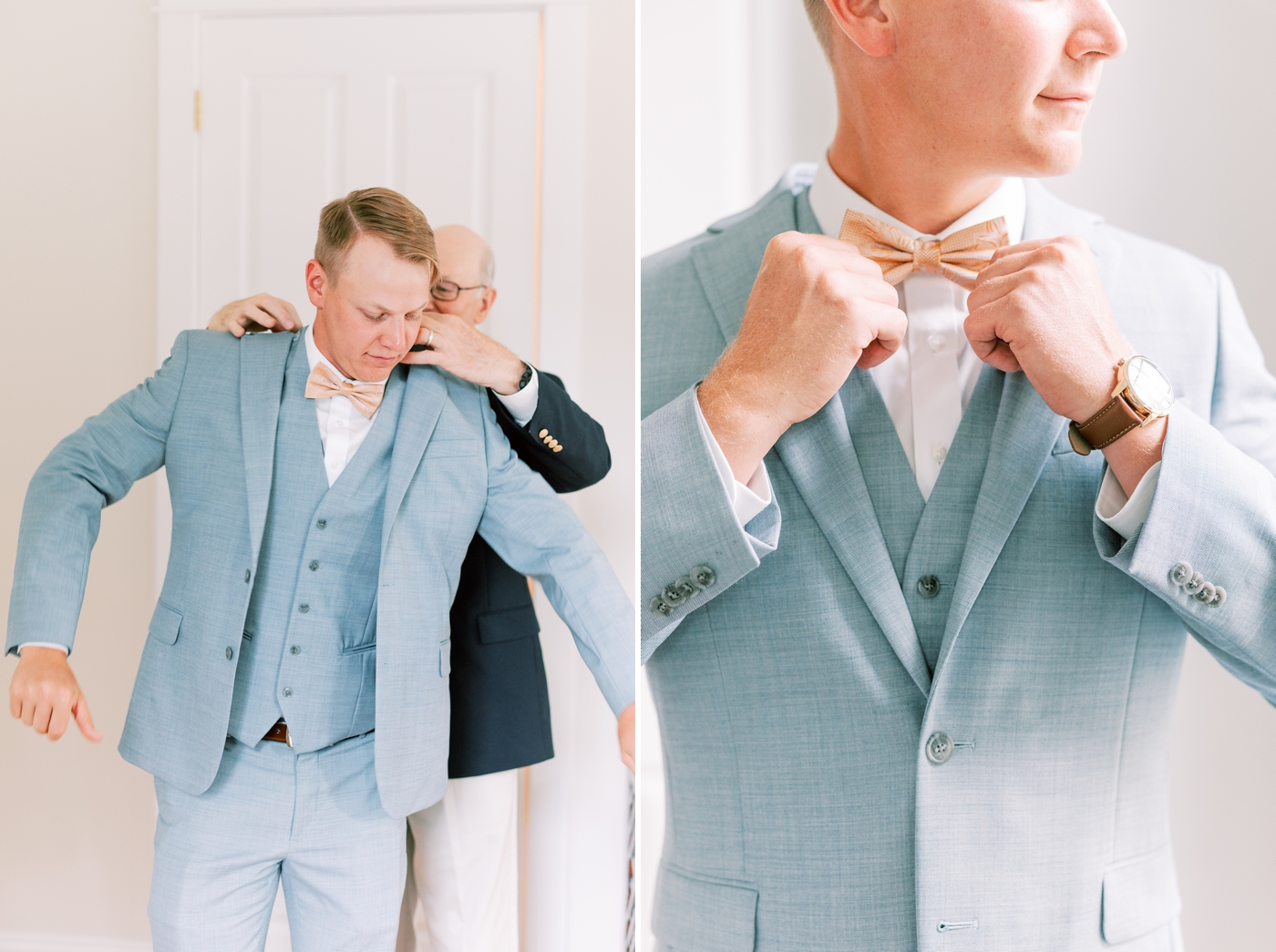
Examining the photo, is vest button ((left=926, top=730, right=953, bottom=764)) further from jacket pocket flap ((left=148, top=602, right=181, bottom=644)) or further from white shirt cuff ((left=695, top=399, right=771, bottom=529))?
jacket pocket flap ((left=148, top=602, right=181, bottom=644))

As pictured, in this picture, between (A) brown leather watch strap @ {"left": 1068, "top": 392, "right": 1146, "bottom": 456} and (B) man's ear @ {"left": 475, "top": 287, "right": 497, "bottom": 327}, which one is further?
(B) man's ear @ {"left": 475, "top": 287, "right": 497, "bottom": 327}

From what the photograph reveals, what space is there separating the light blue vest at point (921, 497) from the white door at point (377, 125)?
45 cm

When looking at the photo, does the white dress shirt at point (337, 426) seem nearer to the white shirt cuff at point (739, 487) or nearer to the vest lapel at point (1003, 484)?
the white shirt cuff at point (739, 487)

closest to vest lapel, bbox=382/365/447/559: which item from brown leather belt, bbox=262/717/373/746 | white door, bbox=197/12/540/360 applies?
white door, bbox=197/12/540/360

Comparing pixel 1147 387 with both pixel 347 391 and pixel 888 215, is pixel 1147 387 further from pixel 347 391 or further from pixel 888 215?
pixel 347 391

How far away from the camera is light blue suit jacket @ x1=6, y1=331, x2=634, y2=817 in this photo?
0.88m

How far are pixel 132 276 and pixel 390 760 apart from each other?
0.61 metres

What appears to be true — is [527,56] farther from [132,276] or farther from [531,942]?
[531,942]

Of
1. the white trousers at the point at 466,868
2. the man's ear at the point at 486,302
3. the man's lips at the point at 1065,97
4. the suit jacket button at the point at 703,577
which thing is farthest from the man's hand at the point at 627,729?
the man's lips at the point at 1065,97

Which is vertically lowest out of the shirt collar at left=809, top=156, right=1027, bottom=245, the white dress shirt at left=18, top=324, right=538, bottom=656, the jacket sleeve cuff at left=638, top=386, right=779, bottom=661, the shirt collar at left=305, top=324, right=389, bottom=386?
the jacket sleeve cuff at left=638, top=386, right=779, bottom=661

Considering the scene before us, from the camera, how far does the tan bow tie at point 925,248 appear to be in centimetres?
65

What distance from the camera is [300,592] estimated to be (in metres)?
0.87

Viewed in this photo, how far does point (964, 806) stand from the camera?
2.08 ft

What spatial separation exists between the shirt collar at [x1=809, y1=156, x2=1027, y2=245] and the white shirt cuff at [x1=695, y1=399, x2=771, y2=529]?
210mm
